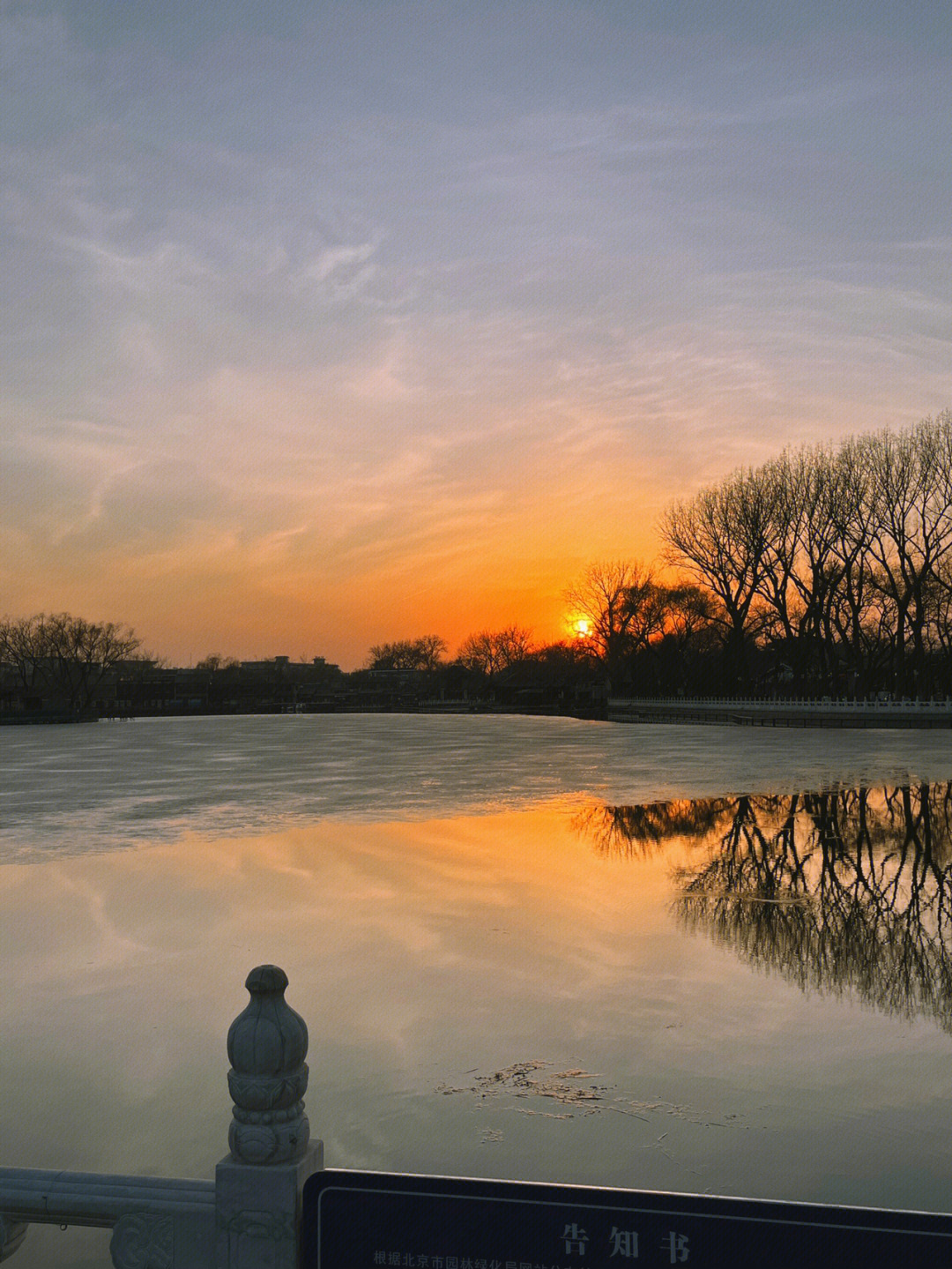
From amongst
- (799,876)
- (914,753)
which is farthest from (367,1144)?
(914,753)

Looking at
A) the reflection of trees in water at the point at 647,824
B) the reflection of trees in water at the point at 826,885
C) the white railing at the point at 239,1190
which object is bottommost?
the reflection of trees in water at the point at 647,824

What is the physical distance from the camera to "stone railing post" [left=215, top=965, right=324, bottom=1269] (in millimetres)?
3391

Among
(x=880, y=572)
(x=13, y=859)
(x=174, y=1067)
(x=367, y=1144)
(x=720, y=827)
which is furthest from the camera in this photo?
(x=880, y=572)

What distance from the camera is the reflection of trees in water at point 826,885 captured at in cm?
935

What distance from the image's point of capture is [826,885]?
13.4m

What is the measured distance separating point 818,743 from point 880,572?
42266mm

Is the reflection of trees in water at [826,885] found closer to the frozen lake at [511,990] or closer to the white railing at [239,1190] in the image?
the frozen lake at [511,990]

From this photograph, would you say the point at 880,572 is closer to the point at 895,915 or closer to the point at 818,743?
the point at 818,743

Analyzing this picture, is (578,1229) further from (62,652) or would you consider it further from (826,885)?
(62,652)

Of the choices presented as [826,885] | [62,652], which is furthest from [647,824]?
[62,652]

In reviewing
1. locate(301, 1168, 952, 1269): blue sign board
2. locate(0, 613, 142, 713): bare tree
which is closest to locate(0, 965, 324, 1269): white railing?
locate(301, 1168, 952, 1269): blue sign board

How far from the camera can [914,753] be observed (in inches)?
1547

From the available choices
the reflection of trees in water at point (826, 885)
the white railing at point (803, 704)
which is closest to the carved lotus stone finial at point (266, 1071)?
the reflection of trees in water at point (826, 885)

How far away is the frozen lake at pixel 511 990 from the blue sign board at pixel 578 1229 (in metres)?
2.35
